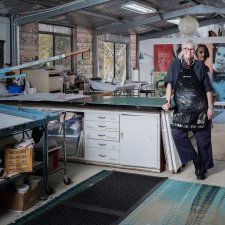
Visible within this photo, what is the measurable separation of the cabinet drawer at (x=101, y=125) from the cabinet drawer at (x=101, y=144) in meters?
0.17

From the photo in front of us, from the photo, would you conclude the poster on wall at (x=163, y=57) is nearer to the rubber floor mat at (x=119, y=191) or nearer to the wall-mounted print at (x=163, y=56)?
the wall-mounted print at (x=163, y=56)

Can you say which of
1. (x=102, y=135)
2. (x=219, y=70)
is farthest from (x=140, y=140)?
(x=219, y=70)

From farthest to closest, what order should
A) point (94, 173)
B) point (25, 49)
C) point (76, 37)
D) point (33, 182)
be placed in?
point (76, 37), point (25, 49), point (94, 173), point (33, 182)

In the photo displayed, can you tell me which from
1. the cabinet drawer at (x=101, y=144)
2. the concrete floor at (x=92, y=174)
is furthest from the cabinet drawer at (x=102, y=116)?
the concrete floor at (x=92, y=174)

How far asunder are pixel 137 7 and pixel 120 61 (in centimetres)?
481

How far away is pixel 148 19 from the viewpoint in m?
11.4

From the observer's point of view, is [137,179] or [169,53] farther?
[169,53]

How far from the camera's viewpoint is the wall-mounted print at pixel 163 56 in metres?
9.26

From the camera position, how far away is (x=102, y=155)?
16.6 ft

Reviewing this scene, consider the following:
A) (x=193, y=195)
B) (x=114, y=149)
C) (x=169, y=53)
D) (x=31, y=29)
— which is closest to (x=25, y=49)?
(x=31, y=29)

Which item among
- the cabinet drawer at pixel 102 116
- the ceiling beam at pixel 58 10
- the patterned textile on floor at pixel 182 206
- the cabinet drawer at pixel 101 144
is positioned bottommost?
the patterned textile on floor at pixel 182 206

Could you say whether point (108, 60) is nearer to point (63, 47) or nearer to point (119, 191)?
point (63, 47)

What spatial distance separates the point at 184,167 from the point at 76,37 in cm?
644

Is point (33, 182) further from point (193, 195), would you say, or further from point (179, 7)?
point (179, 7)
